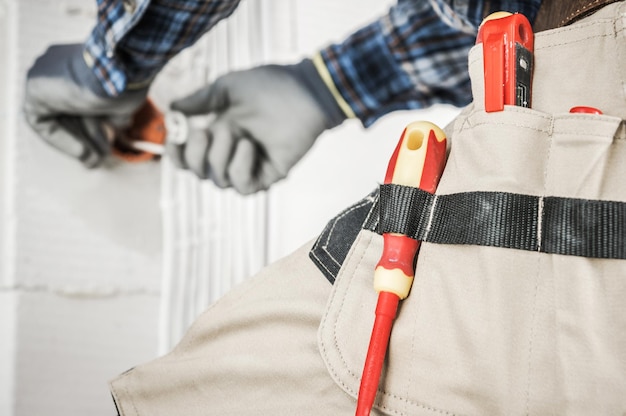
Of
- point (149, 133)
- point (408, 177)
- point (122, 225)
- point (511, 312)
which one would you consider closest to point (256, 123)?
point (149, 133)

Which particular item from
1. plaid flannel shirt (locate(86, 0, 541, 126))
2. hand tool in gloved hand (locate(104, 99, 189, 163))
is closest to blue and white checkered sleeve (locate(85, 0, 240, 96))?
plaid flannel shirt (locate(86, 0, 541, 126))

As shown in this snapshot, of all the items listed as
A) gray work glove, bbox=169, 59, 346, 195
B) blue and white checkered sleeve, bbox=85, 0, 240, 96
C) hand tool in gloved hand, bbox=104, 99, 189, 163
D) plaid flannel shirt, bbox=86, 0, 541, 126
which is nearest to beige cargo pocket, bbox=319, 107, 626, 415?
plaid flannel shirt, bbox=86, 0, 541, 126

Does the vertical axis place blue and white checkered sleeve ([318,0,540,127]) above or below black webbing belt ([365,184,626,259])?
above

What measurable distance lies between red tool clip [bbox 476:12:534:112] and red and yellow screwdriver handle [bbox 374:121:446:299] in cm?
6

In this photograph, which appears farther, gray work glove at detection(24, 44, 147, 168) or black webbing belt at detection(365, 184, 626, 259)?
gray work glove at detection(24, 44, 147, 168)

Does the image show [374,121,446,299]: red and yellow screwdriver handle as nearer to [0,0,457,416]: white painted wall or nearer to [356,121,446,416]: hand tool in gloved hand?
[356,121,446,416]: hand tool in gloved hand

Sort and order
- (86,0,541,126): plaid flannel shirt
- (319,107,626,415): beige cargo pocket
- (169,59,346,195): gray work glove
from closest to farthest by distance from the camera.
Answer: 1. (319,107,626,415): beige cargo pocket
2. (86,0,541,126): plaid flannel shirt
3. (169,59,346,195): gray work glove

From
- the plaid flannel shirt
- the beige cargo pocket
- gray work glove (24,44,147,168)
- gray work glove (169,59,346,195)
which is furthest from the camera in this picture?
gray work glove (169,59,346,195)

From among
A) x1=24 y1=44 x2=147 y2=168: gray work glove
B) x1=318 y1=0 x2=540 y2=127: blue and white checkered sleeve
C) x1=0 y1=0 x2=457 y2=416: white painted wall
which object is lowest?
x1=0 y1=0 x2=457 y2=416: white painted wall

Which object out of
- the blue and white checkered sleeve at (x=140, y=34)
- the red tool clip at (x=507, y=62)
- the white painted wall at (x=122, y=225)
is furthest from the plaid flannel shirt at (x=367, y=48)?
the red tool clip at (x=507, y=62)

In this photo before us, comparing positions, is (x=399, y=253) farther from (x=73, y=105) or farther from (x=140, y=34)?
(x=73, y=105)

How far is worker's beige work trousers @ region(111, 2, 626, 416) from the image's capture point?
43 centimetres

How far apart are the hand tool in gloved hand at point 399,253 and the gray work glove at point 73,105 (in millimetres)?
626

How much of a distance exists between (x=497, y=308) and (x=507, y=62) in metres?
0.19
